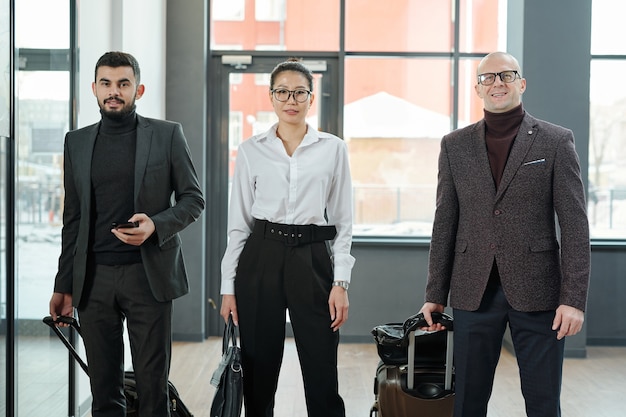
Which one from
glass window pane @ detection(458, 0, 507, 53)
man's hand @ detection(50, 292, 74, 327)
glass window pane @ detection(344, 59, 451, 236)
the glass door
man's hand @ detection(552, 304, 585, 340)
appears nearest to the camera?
man's hand @ detection(552, 304, 585, 340)

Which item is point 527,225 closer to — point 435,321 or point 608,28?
point 435,321

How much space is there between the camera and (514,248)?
2424 mm

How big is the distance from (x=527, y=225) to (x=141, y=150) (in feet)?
4.52

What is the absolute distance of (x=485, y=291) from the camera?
8.05 feet

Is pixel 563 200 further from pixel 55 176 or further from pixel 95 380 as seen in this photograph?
pixel 55 176

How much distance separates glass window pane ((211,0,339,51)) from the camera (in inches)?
244

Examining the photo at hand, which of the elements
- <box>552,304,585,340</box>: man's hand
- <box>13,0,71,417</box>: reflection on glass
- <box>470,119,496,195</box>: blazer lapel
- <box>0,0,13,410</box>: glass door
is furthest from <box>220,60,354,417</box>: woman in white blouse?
<box>13,0,71,417</box>: reflection on glass

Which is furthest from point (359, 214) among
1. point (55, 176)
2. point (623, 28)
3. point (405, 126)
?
point (55, 176)

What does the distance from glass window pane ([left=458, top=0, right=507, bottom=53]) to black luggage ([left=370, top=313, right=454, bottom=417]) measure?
3908 mm

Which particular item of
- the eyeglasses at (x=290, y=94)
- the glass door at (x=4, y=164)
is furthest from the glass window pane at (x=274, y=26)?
the eyeglasses at (x=290, y=94)

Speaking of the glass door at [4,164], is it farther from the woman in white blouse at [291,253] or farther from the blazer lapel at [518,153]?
the blazer lapel at [518,153]

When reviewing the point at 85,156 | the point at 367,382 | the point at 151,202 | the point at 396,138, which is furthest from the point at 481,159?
the point at 396,138

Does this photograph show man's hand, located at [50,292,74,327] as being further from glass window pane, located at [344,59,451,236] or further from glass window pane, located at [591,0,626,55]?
glass window pane, located at [591,0,626,55]

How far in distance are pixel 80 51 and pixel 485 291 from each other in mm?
2520
